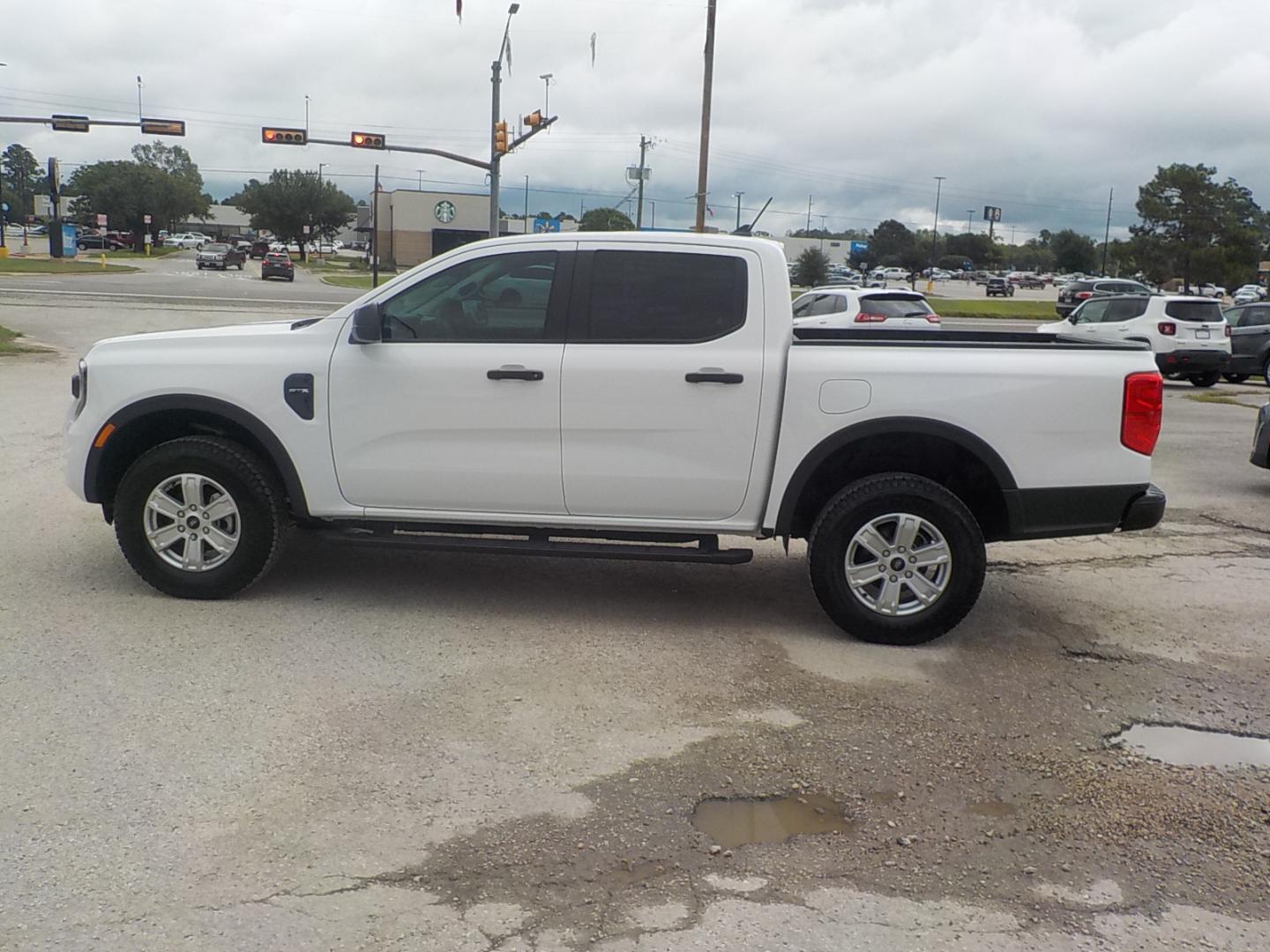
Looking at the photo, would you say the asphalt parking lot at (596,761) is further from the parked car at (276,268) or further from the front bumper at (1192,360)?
the parked car at (276,268)

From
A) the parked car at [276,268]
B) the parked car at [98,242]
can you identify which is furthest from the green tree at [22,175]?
the parked car at [276,268]

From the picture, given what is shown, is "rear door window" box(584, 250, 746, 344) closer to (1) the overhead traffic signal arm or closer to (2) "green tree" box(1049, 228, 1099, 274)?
(1) the overhead traffic signal arm

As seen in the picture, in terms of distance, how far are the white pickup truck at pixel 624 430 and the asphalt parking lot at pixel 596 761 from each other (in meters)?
0.44

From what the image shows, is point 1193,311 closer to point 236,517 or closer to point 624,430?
point 624,430

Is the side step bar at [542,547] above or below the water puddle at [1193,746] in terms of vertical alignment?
above

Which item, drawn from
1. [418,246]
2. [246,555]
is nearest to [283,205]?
[418,246]

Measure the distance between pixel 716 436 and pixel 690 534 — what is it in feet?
1.71

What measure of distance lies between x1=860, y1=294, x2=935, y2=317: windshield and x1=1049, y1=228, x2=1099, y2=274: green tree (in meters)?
105

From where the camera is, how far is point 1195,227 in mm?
68625

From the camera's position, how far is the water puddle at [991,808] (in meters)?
4.00

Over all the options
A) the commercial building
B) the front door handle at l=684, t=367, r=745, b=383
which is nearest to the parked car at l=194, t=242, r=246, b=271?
the commercial building

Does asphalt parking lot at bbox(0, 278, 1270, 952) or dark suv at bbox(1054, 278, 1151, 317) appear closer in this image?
asphalt parking lot at bbox(0, 278, 1270, 952)

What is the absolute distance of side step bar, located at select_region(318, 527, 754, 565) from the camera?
574cm

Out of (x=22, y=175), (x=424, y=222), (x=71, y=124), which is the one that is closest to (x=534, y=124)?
(x=71, y=124)
